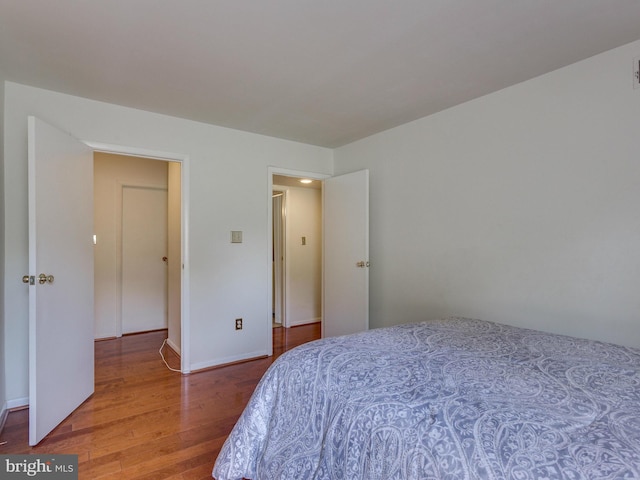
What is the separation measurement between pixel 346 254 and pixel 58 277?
2353 mm

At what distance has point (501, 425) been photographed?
2.98ft

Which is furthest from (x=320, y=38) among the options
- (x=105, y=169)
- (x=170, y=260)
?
(x=105, y=169)

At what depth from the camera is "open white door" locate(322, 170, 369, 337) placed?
10.8 feet

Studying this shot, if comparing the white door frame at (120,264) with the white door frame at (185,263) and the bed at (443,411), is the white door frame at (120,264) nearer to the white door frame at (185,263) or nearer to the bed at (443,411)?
the white door frame at (185,263)

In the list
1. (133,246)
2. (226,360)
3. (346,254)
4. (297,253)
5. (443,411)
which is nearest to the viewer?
(443,411)

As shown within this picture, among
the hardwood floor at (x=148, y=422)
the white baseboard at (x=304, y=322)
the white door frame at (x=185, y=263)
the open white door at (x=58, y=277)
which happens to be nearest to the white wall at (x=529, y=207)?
the hardwood floor at (x=148, y=422)

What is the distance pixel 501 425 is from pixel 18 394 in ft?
9.90

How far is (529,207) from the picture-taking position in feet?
7.34

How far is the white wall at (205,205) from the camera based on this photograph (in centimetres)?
235

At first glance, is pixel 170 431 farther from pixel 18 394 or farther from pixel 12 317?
pixel 12 317

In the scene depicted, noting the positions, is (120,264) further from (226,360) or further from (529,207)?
(529,207)

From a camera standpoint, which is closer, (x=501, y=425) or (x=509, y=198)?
(x=501, y=425)

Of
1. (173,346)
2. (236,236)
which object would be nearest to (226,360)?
(173,346)

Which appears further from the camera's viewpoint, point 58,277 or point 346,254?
point 346,254
